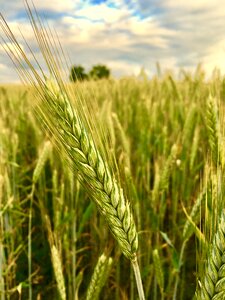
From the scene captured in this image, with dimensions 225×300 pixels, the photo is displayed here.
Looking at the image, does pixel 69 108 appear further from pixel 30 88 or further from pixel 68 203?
pixel 68 203

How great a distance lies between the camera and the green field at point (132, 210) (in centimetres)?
81

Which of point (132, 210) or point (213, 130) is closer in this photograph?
point (213, 130)

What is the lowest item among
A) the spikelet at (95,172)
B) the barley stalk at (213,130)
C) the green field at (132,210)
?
the green field at (132,210)

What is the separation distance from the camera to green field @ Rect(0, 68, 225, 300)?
81cm

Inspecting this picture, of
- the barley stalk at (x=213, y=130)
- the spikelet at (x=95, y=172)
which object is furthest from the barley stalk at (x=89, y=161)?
the barley stalk at (x=213, y=130)

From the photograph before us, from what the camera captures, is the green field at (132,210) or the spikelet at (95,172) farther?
the green field at (132,210)

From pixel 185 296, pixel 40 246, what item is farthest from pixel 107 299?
pixel 40 246

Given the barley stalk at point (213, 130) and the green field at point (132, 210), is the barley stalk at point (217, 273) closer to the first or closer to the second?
the green field at point (132, 210)

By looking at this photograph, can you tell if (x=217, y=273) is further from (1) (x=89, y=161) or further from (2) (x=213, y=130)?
(2) (x=213, y=130)

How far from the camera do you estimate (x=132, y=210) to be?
1.35 m

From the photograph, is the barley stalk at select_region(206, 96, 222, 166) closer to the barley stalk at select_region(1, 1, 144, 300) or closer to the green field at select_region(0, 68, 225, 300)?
the green field at select_region(0, 68, 225, 300)

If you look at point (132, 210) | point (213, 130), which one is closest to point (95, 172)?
point (213, 130)

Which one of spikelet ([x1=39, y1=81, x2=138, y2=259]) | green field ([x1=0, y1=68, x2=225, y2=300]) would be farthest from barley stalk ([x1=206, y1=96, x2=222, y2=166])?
spikelet ([x1=39, y1=81, x2=138, y2=259])

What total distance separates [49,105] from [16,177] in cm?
133
